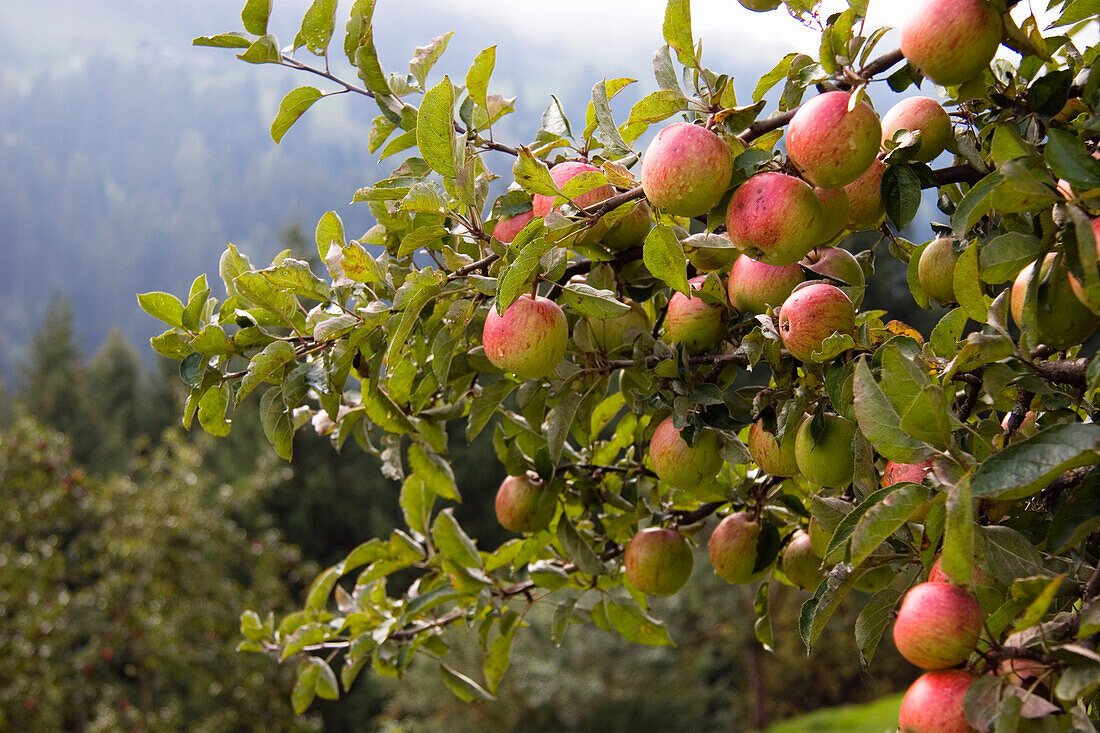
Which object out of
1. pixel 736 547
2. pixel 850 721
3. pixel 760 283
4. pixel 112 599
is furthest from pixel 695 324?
pixel 850 721

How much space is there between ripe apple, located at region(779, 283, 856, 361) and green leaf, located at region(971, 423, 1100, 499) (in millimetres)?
205

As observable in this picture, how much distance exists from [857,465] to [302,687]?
89cm

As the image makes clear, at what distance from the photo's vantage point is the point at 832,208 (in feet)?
2.29

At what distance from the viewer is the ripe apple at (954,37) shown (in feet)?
1.84

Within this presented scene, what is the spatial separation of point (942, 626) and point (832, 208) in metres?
0.34

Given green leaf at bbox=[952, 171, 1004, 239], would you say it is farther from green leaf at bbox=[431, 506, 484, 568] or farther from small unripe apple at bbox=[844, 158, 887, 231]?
green leaf at bbox=[431, 506, 484, 568]

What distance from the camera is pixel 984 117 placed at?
2.24 feet

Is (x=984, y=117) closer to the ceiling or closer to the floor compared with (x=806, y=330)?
closer to the ceiling

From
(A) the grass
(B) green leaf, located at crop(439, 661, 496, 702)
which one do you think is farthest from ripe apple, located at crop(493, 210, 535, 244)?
(A) the grass

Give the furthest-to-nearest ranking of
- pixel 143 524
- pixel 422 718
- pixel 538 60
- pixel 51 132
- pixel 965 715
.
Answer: pixel 51 132 < pixel 538 60 < pixel 422 718 < pixel 143 524 < pixel 965 715

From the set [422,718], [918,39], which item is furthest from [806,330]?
[422,718]

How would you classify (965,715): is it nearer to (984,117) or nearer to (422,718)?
(984,117)

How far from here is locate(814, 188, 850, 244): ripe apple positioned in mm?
694

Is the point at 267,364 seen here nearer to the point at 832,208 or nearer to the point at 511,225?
the point at 511,225
